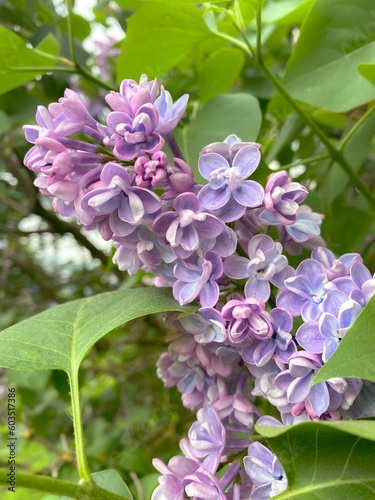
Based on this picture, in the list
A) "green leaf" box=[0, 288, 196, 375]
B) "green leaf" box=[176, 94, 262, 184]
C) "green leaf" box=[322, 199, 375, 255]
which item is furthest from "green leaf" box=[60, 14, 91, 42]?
"green leaf" box=[0, 288, 196, 375]

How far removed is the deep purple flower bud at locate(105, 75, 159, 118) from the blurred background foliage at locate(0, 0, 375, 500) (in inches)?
5.7

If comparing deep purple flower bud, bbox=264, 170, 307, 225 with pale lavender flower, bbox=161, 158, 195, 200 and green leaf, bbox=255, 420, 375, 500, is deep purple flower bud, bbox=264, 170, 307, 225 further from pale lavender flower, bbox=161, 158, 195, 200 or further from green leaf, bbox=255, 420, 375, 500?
green leaf, bbox=255, 420, 375, 500

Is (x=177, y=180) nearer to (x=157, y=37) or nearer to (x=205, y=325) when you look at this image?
(x=205, y=325)

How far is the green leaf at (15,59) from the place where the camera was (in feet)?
2.12

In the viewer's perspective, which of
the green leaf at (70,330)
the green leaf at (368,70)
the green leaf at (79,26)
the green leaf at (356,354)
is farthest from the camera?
the green leaf at (79,26)

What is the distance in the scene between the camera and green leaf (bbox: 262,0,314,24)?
692 millimetres

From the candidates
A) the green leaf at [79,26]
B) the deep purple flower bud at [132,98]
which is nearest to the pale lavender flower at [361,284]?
the deep purple flower bud at [132,98]

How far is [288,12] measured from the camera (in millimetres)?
715

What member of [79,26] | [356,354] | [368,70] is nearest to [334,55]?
[368,70]

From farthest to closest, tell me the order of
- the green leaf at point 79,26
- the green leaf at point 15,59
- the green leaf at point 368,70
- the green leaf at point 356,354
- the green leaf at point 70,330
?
the green leaf at point 79,26 < the green leaf at point 15,59 < the green leaf at point 368,70 < the green leaf at point 70,330 < the green leaf at point 356,354

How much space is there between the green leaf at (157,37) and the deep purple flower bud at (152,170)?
0.92 ft

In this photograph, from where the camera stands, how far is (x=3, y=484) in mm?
328

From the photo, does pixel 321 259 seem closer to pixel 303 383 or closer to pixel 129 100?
pixel 303 383

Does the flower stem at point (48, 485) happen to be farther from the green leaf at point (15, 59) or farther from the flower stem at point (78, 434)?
the green leaf at point (15, 59)
